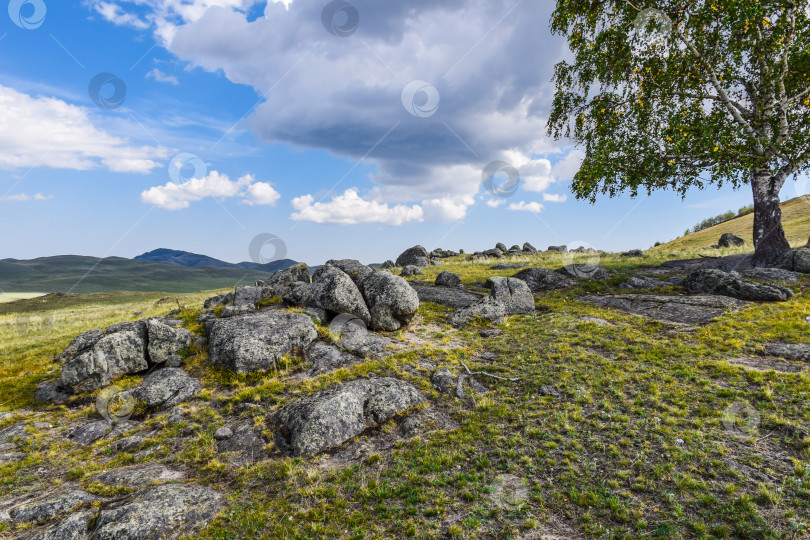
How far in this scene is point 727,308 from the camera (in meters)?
21.0

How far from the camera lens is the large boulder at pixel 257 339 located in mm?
17125

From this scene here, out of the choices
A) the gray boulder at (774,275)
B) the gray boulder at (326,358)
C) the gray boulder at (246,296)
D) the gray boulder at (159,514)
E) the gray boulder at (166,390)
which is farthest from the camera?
the gray boulder at (246,296)

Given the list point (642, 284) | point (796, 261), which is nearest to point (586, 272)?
point (642, 284)

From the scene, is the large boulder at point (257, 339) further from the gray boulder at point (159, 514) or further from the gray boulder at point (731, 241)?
the gray boulder at point (731, 241)

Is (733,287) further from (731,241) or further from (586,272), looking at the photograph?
(731,241)

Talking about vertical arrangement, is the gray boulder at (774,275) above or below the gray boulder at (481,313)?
above

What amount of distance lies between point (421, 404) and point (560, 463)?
5.31m

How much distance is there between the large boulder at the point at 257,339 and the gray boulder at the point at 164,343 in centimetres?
161

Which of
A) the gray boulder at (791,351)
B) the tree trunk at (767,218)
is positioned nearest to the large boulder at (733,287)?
the gray boulder at (791,351)

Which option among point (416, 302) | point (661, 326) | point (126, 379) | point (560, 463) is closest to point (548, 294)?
point (661, 326)

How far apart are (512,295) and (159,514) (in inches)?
919

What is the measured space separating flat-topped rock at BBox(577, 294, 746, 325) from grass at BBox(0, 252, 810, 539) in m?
2.56

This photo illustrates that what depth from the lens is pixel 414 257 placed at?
67.4 m

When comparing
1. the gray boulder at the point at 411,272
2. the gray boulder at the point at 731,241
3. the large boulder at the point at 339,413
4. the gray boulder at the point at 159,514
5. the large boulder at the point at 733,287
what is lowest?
the gray boulder at the point at 159,514
